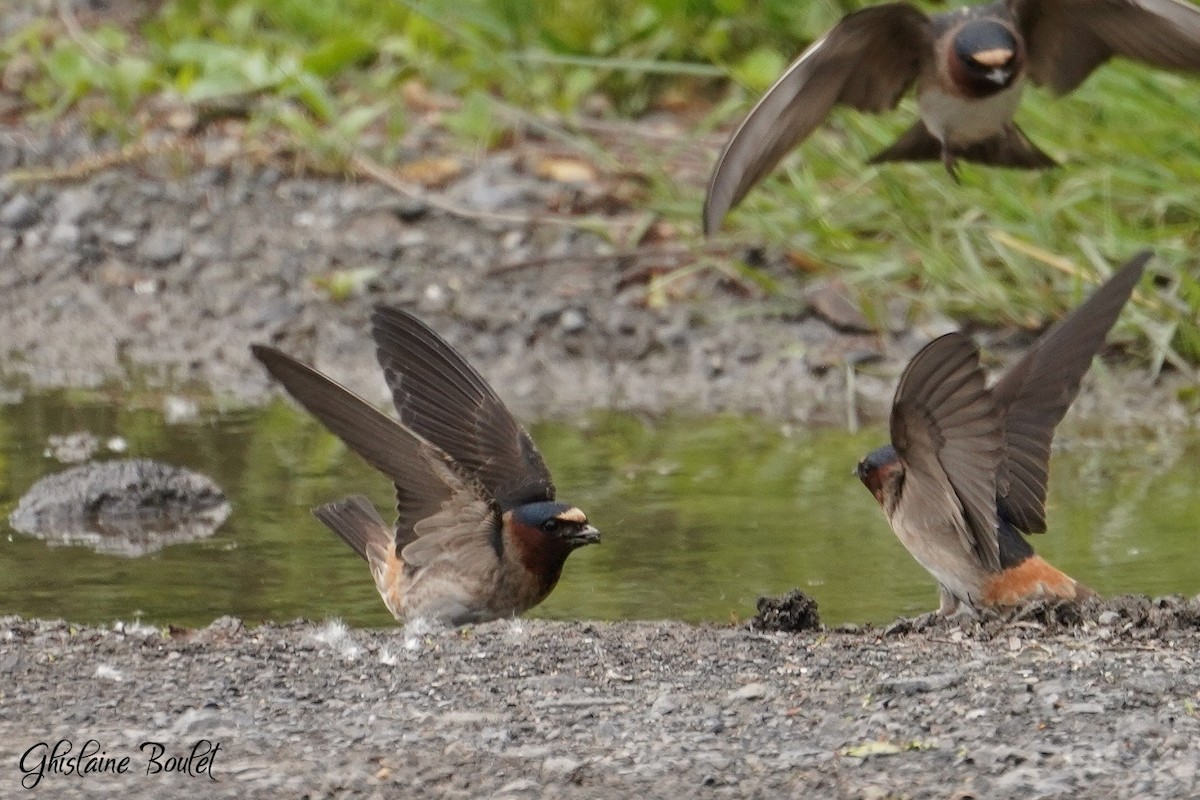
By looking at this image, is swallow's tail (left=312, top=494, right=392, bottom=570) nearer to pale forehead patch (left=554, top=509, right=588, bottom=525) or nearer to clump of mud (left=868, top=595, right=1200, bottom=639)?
pale forehead patch (left=554, top=509, right=588, bottom=525)

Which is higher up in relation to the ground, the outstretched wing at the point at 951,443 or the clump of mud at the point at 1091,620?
the outstretched wing at the point at 951,443

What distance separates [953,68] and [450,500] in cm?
210

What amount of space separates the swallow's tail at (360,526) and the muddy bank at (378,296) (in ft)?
8.70

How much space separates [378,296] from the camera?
9812mm

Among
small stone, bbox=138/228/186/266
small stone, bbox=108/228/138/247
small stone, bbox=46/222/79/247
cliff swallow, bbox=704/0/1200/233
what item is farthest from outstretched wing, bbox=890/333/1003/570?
small stone, bbox=46/222/79/247

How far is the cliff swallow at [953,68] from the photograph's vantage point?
246 inches

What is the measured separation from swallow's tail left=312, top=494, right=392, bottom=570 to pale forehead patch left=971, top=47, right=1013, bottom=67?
2.30m

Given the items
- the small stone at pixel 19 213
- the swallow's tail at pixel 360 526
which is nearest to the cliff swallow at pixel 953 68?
the swallow's tail at pixel 360 526

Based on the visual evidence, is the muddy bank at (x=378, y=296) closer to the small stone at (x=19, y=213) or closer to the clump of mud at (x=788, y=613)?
the small stone at (x=19, y=213)

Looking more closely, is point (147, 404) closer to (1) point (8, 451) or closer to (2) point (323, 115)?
(1) point (8, 451)

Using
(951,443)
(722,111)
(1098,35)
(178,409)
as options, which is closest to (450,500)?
(951,443)

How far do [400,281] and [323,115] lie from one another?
144 cm

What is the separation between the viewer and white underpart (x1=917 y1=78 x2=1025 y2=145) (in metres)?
6.63

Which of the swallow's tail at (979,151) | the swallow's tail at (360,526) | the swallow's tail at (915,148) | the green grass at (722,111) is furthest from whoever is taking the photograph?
the green grass at (722,111)
